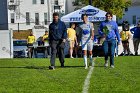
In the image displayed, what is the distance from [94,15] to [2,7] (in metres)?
48.1

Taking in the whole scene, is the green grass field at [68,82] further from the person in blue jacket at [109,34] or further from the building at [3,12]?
the building at [3,12]

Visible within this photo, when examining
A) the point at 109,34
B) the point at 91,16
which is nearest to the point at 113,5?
the point at 91,16

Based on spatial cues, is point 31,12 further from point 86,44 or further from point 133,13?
point 86,44

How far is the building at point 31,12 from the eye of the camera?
2965 inches

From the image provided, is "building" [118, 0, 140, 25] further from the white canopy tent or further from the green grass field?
the green grass field

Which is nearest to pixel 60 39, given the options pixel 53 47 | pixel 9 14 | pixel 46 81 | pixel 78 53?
pixel 53 47

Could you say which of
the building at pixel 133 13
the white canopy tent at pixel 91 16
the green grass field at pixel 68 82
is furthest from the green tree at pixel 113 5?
the green grass field at pixel 68 82

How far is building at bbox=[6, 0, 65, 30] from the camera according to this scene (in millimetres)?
75312

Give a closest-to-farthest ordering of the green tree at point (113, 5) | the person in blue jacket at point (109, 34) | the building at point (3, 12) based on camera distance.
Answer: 1. the person in blue jacket at point (109, 34)
2. the green tree at point (113, 5)
3. the building at point (3, 12)

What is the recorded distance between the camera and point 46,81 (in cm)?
1234

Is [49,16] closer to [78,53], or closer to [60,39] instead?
[78,53]

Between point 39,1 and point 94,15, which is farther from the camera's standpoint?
point 39,1

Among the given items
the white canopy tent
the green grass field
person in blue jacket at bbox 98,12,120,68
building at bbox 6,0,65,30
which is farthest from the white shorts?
building at bbox 6,0,65,30

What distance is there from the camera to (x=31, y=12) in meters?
77.1
